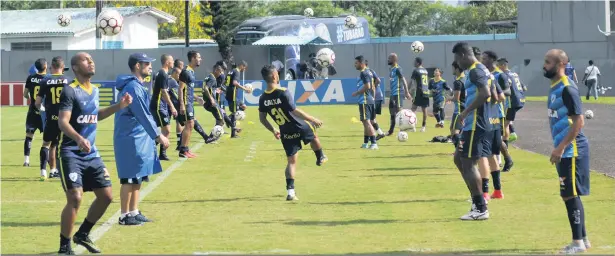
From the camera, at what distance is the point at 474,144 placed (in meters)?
12.5

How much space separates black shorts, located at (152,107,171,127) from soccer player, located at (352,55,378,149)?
14.4 feet

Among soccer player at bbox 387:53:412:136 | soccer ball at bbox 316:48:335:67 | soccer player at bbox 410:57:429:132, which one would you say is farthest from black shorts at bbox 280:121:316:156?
soccer ball at bbox 316:48:335:67

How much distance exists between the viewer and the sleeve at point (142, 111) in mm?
11414

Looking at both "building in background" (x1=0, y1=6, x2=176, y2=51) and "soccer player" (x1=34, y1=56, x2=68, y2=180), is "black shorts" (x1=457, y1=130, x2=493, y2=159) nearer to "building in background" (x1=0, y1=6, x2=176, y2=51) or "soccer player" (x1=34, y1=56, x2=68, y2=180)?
"soccer player" (x1=34, y1=56, x2=68, y2=180)

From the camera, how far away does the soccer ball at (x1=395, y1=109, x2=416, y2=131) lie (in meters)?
25.6

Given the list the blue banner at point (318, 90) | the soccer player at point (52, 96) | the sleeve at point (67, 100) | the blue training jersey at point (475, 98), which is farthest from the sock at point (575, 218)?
the blue banner at point (318, 90)

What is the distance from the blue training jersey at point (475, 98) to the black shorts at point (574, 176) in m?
2.47

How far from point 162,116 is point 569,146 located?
11792 millimetres

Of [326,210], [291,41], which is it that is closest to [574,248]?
[326,210]

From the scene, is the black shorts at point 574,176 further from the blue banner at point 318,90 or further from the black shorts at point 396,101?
the blue banner at point 318,90

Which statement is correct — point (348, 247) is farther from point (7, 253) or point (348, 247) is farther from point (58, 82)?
point (58, 82)

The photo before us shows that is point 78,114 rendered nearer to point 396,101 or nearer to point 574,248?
point 574,248

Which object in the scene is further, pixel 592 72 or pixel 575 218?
pixel 592 72

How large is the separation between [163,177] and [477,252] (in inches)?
350
